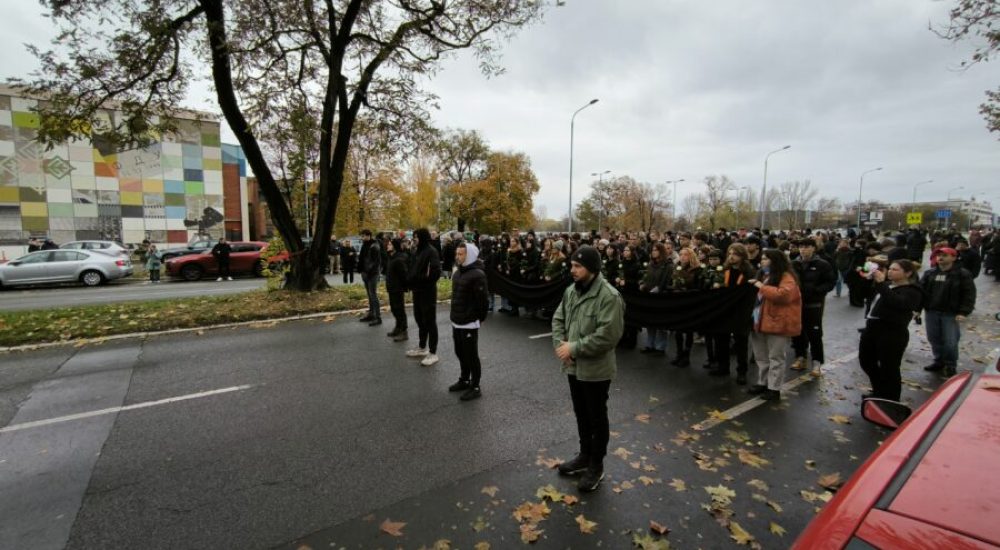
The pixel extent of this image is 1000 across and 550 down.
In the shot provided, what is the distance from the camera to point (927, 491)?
1.39 metres

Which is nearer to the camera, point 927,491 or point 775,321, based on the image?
point 927,491

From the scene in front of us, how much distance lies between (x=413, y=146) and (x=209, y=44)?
18.0 feet

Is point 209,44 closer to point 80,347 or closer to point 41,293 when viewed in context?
point 80,347

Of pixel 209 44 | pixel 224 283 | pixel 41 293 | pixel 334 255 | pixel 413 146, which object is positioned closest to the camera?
pixel 209 44

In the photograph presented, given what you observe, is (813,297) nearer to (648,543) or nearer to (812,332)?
(812,332)

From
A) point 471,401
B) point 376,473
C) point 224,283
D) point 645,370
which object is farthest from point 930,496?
point 224,283

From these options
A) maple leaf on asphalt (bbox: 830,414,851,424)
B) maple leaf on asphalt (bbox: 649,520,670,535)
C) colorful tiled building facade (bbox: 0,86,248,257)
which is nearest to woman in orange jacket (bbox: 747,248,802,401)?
maple leaf on asphalt (bbox: 830,414,851,424)

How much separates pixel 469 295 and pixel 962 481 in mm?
4778

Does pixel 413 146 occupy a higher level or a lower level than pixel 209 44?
lower

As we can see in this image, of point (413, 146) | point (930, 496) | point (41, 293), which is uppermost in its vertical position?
point (413, 146)

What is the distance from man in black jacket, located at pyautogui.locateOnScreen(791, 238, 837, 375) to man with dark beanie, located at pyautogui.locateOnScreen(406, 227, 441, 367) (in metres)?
5.57

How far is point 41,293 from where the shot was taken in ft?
53.1

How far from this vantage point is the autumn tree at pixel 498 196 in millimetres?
52500

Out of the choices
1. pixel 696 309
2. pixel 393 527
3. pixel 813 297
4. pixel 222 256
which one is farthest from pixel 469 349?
pixel 222 256
